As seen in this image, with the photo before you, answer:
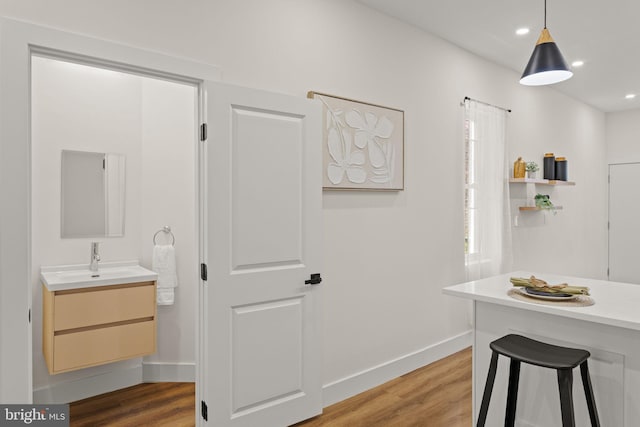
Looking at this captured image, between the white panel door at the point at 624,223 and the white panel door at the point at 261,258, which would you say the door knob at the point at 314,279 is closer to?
the white panel door at the point at 261,258

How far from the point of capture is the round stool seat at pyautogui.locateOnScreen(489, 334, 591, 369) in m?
1.66

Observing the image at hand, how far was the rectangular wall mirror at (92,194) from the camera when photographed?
3.07m

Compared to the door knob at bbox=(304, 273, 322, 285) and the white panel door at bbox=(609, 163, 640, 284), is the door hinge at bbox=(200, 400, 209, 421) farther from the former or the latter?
the white panel door at bbox=(609, 163, 640, 284)

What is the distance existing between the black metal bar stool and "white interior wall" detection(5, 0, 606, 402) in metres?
1.23

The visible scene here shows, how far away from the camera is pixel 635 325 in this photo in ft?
5.28

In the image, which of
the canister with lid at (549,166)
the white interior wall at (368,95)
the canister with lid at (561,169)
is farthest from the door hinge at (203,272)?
the canister with lid at (561,169)

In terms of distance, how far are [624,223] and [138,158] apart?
7239 millimetres

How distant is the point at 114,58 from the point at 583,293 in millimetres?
2521

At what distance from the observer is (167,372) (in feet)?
10.6

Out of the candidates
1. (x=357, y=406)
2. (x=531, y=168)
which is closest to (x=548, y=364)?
(x=357, y=406)

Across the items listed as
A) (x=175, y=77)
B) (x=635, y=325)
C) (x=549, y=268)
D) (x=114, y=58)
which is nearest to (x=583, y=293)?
(x=635, y=325)

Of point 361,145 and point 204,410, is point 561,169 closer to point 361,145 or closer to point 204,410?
point 361,145

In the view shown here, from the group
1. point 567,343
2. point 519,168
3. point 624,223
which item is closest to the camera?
point 567,343

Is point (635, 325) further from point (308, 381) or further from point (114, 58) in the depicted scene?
point (114, 58)
